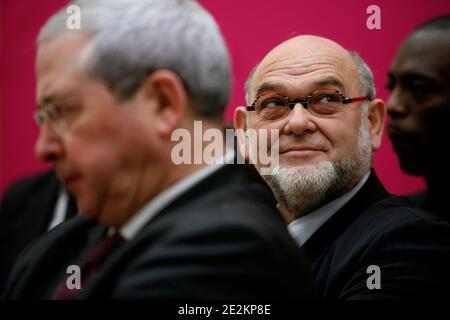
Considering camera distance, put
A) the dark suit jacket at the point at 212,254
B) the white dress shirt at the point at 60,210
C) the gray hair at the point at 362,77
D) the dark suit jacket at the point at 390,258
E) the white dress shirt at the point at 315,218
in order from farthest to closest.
Result: the gray hair at the point at 362,77, the white dress shirt at the point at 315,218, the white dress shirt at the point at 60,210, the dark suit jacket at the point at 390,258, the dark suit jacket at the point at 212,254

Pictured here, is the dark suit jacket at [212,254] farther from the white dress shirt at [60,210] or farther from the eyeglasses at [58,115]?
the white dress shirt at [60,210]

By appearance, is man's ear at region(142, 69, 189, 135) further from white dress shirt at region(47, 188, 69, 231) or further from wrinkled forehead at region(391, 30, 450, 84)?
wrinkled forehead at region(391, 30, 450, 84)

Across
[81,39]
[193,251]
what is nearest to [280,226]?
[193,251]

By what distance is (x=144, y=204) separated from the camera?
910 millimetres

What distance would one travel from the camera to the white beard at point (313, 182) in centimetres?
146

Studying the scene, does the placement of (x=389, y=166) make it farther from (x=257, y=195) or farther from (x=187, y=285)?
(x=187, y=285)

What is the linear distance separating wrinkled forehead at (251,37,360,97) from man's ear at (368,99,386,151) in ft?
0.25

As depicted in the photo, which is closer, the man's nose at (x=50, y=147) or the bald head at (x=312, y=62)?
the man's nose at (x=50, y=147)

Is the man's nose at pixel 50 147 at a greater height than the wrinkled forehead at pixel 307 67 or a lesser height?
lesser

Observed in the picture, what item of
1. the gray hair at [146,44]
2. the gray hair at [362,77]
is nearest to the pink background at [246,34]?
the gray hair at [362,77]

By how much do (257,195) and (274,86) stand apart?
0.64 meters

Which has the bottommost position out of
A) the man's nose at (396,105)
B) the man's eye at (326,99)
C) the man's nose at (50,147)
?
the man's nose at (50,147)

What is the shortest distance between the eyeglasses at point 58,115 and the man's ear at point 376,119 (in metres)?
0.91

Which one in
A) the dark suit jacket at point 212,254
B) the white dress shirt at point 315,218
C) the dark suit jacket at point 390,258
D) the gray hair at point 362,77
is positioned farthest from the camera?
the gray hair at point 362,77
